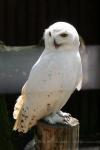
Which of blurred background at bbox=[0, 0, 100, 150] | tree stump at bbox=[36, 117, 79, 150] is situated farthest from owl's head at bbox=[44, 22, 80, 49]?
blurred background at bbox=[0, 0, 100, 150]

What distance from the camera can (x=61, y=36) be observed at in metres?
Answer: 2.67

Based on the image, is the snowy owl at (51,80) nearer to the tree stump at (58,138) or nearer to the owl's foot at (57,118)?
the owl's foot at (57,118)

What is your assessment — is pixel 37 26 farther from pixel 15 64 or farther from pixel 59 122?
pixel 59 122

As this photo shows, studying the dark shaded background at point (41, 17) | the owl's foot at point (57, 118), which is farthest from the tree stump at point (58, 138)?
the dark shaded background at point (41, 17)

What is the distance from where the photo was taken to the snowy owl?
2633 mm

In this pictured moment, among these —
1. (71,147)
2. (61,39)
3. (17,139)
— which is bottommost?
(17,139)

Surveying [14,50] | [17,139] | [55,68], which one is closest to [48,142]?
[55,68]

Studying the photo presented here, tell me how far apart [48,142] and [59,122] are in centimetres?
16

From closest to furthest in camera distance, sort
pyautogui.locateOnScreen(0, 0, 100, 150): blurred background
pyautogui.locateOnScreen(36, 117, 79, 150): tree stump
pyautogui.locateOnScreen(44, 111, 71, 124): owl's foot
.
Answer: pyautogui.locateOnScreen(36, 117, 79, 150): tree stump < pyautogui.locateOnScreen(44, 111, 71, 124): owl's foot < pyautogui.locateOnScreen(0, 0, 100, 150): blurred background

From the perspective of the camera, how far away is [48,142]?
2.44 meters

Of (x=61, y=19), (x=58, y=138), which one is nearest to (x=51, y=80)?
(x=58, y=138)

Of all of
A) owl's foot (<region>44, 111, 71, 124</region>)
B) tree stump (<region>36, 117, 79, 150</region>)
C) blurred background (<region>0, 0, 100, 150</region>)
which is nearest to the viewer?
tree stump (<region>36, 117, 79, 150</region>)

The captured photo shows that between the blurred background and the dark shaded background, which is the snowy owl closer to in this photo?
the blurred background

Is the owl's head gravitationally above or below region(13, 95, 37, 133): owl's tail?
above
